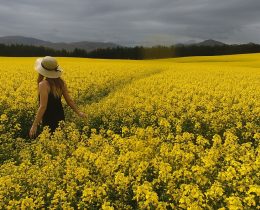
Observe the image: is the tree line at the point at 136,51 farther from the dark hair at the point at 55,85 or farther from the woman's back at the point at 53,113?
the dark hair at the point at 55,85

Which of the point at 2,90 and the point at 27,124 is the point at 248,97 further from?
the point at 2,90

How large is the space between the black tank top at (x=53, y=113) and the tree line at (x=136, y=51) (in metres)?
76.4

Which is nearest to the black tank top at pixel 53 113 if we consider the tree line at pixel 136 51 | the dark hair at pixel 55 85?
the dark hair at pixel 55 85

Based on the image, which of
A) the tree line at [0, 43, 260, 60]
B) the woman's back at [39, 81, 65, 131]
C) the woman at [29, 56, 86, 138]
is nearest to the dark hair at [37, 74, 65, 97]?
the woman at [29, 56, 86, 138]

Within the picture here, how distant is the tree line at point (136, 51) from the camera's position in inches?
3317

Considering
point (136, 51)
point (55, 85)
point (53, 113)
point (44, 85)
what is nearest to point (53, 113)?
point (53, 113)

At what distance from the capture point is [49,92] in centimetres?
899

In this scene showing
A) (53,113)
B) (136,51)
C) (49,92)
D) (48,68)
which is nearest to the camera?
(48,68)

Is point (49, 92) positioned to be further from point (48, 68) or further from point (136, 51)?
point (136, 51)

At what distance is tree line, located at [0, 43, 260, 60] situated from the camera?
84.2 meters

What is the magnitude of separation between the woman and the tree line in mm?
76421

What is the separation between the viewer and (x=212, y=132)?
10.3m

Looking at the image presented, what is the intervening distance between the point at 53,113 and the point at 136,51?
8098 centimetres

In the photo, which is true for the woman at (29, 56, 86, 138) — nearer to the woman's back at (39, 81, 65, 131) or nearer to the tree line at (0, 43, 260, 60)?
the woman's back at (39, 81, 65, 131)
